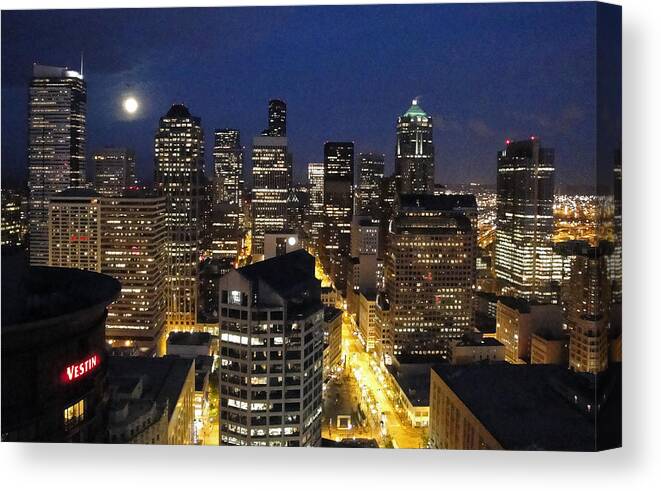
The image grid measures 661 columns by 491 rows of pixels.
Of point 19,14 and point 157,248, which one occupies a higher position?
point 19,14

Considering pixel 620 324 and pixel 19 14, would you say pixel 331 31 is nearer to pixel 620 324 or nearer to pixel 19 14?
pixel 19 14

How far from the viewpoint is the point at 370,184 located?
1390 centimetres

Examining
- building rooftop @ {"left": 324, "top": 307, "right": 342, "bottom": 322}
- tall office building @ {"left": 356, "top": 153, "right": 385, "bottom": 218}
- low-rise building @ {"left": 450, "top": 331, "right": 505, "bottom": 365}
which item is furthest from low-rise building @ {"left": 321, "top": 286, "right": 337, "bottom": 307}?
low-rise building @ {"left": 450, "top": 331, "right": 505, "bottom": 365}

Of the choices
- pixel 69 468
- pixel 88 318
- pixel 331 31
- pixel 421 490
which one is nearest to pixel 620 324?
pixel 421 490

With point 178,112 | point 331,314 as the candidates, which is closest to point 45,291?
point 178,112

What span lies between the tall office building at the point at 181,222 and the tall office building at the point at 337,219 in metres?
3.05

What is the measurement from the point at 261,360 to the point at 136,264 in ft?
25.4

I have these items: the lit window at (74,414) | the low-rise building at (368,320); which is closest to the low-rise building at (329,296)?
the low-rise building at (368,320)

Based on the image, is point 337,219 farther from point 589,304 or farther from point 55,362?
point 55,362

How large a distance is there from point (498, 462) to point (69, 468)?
3.68 metres

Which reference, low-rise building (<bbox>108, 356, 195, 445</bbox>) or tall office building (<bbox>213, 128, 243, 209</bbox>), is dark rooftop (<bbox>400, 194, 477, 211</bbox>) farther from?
low-rise building (<bbox>108, 356, 195, 445</bbox>)

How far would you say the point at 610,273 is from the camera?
18.4ft

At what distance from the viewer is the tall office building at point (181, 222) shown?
14.3 metres

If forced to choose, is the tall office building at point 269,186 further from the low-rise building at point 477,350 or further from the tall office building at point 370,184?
the low-rise building at point 477,350
